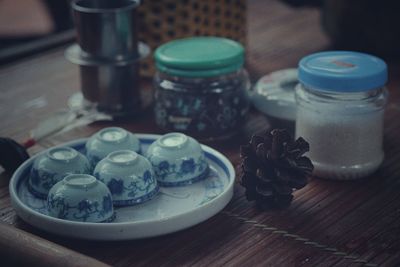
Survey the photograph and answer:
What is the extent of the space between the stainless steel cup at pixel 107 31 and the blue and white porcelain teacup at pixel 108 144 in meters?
0.18

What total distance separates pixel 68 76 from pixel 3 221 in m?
0.47

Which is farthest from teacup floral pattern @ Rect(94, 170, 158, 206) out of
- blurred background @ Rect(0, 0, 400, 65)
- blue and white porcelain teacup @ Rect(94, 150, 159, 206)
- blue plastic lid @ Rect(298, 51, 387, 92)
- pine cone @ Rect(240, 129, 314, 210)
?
blurred background @ Rect(0, 0, 400, 65)

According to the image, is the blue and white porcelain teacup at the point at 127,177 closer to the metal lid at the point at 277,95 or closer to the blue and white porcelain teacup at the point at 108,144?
the blue and white porcelain teacup at the point at 108,144

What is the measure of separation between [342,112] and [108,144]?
0.85ft

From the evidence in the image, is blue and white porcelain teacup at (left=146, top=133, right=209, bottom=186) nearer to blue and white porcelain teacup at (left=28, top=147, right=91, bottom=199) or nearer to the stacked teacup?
blue and white porcelain teacup at (left=28, top=147, right=91, bottom=199)

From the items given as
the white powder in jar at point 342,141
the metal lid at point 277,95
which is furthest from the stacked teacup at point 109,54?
the white powder in jar at point 342,141

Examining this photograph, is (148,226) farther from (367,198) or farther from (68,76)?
(68,76)

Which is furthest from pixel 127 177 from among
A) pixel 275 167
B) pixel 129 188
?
pixel 275 167

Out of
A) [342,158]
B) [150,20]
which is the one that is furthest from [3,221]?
[150,20]

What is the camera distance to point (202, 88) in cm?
89

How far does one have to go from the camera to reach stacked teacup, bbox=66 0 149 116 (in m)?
0.95

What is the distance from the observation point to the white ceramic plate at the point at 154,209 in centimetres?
68

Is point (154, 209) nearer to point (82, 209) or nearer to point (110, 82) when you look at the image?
point (82, 209)

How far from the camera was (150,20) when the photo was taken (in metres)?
1.10
